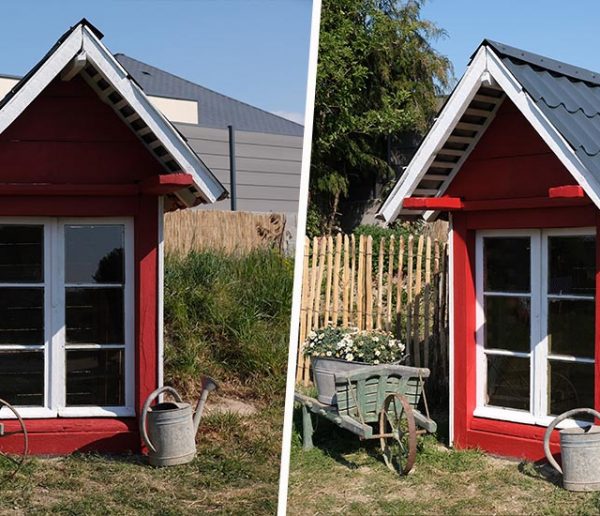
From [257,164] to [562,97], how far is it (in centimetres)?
374

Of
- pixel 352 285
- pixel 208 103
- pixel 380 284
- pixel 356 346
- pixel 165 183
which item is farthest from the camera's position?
pixel 208 103

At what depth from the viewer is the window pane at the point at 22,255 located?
461 cm

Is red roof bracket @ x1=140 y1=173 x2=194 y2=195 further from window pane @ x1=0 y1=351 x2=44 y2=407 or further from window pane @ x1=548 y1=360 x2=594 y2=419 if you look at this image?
window pane @ x1=548 y1=360 x2=594 y2=419

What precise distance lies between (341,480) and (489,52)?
2.33m

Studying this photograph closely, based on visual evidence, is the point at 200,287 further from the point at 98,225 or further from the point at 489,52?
the point at 489,52

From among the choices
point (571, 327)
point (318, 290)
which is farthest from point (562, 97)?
point (318, 290)

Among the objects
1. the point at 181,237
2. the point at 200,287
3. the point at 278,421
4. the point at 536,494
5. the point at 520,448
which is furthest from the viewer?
the point at 181,237

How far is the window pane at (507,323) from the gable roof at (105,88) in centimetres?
169

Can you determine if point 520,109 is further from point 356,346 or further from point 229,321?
point 229,321

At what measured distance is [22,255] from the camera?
4.62 metres

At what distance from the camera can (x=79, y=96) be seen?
15.0 ft

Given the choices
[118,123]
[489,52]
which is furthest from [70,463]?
[489,52]

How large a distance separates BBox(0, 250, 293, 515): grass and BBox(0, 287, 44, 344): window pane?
2.32 ft

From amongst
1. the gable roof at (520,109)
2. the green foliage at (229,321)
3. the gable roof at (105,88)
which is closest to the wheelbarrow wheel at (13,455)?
the green foliage at (229,321)
